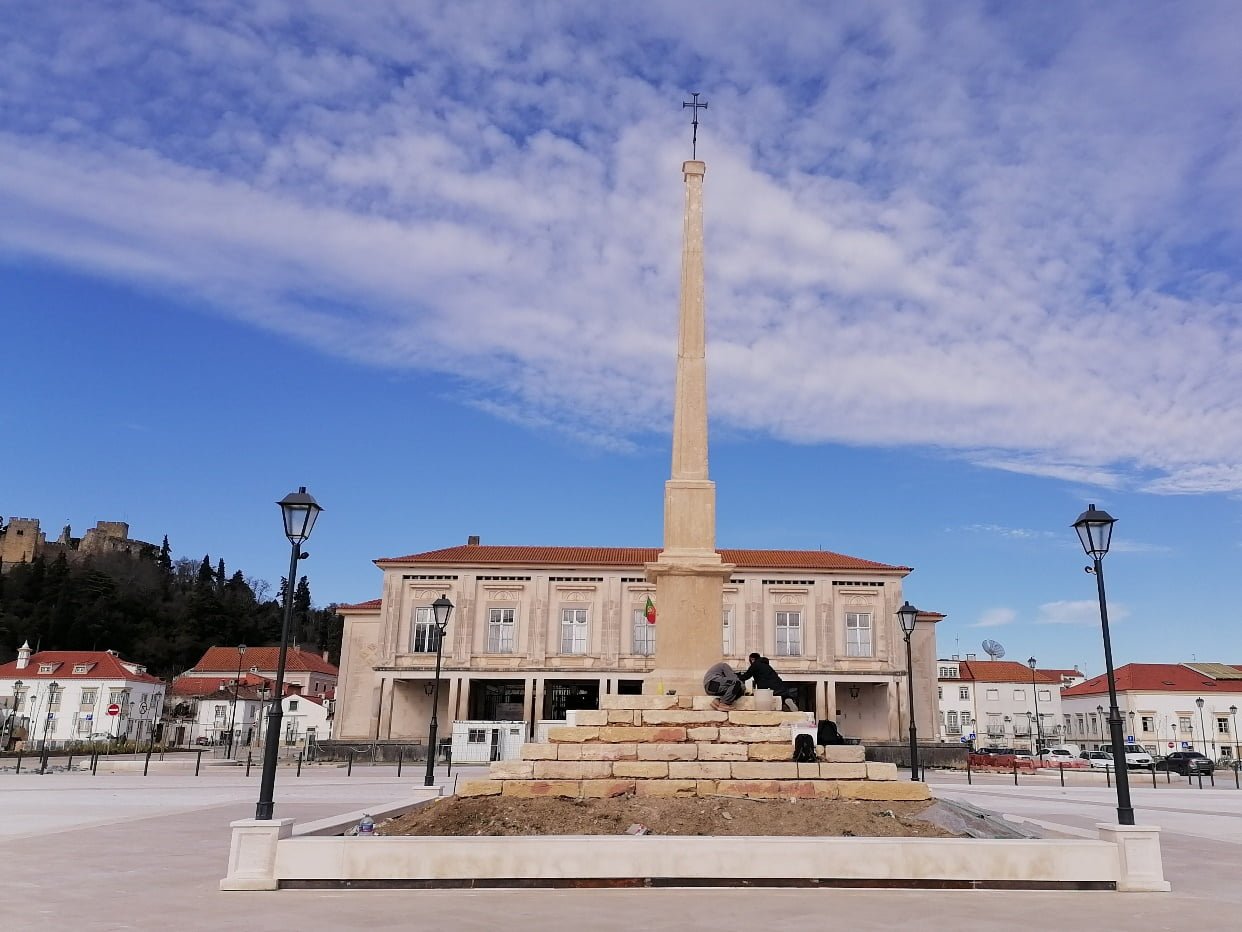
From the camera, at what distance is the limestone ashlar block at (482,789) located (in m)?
11.2

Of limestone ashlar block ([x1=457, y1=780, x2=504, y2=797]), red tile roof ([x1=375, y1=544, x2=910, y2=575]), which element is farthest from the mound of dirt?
red tile roof ([x1=375, y1=544, x2=910, y2=575])

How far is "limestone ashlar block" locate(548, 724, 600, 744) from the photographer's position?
12.0 metres

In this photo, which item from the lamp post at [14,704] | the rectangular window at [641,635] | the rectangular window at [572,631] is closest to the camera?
the rectangular window at [641,635]

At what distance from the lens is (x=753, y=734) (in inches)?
471

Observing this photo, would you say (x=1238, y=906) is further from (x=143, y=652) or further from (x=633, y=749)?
(x=143, y=652)

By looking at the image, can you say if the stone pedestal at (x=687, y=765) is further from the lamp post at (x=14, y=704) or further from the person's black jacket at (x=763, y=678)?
the lamp post at (x=14, y=704)

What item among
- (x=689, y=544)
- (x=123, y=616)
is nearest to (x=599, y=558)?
(x=689, y=544)

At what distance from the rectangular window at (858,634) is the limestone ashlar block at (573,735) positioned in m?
34.3

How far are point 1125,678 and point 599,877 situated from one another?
70.8 m

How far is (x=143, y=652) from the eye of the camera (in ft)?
318

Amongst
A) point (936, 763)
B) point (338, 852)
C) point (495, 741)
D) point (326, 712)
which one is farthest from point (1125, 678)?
point (338, 852)

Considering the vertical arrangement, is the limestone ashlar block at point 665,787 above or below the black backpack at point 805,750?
below

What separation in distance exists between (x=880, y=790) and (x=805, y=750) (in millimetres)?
997

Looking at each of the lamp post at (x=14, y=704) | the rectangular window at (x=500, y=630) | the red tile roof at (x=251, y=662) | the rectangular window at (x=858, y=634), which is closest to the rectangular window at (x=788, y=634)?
the rectangular window at (x=858, y=634)
